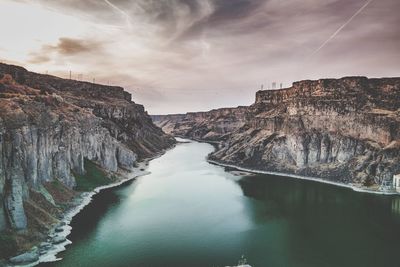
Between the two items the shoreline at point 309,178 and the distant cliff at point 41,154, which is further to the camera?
the shoreline at point 309,178

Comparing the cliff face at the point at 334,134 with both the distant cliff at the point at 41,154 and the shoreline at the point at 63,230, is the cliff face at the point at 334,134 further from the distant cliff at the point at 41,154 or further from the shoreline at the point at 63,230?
the shoreline at the point at 63,230

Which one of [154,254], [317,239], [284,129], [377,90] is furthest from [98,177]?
[377,90]

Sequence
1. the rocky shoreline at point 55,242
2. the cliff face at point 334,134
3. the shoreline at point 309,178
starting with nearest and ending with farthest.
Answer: the rocky shoreline at point 55,242 < the shoreline at point 309,178 < the cliff face at point 334,134

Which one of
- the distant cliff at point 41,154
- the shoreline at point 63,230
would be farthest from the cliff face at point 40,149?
the shoreline at point 63,230

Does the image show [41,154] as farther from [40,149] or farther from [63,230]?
[63,230]

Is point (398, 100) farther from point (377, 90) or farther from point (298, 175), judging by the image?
point (298, 175)

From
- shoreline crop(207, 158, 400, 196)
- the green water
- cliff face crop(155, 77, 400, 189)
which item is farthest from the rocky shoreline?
cliff face crop(155, 77, 400, 189)

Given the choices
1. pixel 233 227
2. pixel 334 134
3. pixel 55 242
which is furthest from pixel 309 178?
pixel 55 242
